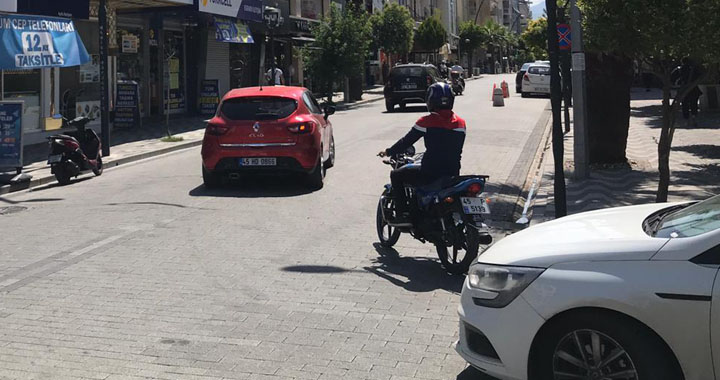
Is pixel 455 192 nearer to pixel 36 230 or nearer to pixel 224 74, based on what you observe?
pixel 36 230

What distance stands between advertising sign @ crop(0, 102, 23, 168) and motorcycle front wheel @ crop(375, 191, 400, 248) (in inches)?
298

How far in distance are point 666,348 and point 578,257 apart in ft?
1.91

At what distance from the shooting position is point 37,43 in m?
16.3

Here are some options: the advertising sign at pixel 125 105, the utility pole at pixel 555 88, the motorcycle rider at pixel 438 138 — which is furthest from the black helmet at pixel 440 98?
the advertising sign at pixel 125 105

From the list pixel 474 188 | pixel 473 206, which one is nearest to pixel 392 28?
pixel 474 188

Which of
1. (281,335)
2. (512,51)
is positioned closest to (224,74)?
(281,335)

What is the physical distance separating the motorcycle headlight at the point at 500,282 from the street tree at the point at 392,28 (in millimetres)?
41766

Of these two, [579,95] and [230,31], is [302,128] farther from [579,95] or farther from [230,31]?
[230,31]

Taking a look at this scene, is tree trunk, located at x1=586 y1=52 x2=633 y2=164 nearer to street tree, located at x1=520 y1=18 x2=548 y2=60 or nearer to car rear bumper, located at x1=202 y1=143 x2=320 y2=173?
car rear bumper, located at x1=202 y1=143 x2=320 y2=173

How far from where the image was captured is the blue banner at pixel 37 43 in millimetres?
15418

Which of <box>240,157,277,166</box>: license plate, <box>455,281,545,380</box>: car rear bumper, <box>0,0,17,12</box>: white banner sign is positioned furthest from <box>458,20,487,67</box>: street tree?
<box>455,281,545,380</box>: car rear bumper

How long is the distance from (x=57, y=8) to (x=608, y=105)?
40.1ft

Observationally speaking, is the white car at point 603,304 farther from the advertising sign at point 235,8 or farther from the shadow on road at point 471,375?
the advertising sign at point 235,8

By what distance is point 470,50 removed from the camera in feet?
303
